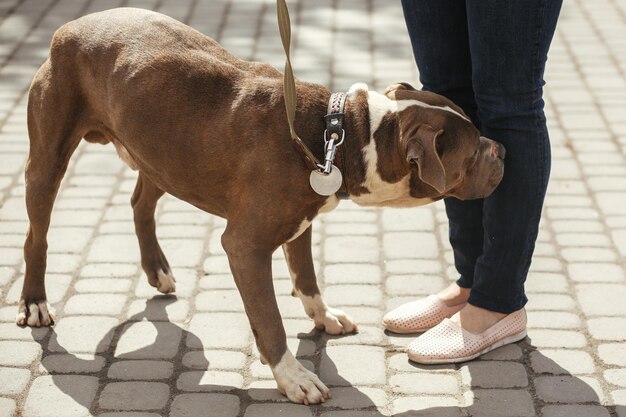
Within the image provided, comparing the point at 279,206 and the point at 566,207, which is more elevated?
the point at 279,206

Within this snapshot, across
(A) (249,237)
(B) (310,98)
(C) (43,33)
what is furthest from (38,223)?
(C) (43,33)

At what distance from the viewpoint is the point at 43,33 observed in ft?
28.3

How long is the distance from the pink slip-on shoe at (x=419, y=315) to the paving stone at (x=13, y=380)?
1.61 meters

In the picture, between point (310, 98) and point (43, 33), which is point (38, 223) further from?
point (43, 33)

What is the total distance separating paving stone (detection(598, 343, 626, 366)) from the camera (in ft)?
14.8

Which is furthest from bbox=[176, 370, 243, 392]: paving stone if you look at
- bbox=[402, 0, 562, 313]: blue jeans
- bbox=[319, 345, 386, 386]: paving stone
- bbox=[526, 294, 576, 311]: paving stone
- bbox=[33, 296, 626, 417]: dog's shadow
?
bbox=[526, 294, 576, 311]: paving stone

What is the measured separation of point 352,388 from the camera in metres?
4.35

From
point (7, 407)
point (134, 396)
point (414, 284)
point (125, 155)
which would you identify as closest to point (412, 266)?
point (414, 284)

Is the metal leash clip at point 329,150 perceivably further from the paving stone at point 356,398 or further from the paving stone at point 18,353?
the paving stone at point 18,353

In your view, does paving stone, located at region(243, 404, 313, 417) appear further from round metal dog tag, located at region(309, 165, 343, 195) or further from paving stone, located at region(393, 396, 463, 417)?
round metal dog tag, located at region(309, 165, 343, 195)

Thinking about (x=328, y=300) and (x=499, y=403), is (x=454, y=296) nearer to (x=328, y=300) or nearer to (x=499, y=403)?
(x=328, y=300)

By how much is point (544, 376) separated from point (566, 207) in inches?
71.7

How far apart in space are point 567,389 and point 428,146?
1.21 metres

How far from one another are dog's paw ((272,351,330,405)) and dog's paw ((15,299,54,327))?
1219 mm
